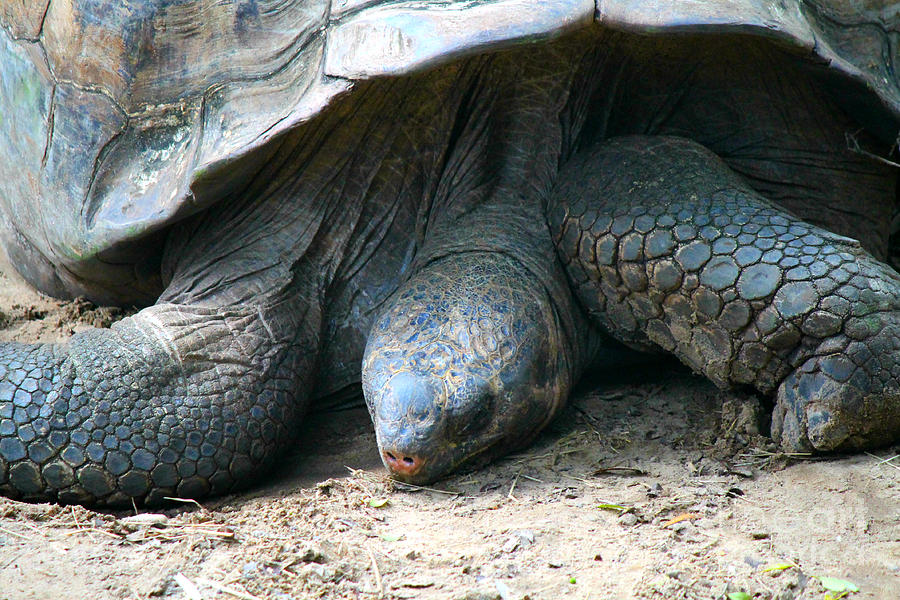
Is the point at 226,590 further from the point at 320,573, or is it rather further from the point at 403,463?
the point at 403,463

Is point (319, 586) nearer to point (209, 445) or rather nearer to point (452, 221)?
point (209, 445)

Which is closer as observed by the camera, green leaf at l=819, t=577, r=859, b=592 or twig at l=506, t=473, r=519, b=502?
green leaf at l=819, t=577, r=859, b=592

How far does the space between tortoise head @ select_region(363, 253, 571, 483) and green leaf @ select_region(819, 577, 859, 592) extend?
0.99m

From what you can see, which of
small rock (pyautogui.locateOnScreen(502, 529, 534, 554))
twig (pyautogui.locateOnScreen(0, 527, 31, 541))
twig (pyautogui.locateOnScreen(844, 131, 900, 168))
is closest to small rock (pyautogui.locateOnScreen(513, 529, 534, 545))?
small rock (pyautogui.locateOnScreen(502, 529, 534, 554))

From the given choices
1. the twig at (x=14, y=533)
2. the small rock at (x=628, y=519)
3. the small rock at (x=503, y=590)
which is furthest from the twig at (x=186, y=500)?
the small rock at (x=628, y=519)

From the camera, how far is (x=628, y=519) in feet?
7.66

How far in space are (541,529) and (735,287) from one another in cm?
92

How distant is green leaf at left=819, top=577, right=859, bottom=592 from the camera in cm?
196

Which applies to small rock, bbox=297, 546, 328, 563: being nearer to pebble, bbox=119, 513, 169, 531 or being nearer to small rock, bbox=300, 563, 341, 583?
small rock, bbox=300, 563, 341, 583

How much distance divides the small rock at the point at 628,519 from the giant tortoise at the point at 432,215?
50 centimetres

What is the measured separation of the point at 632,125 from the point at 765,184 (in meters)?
0.53

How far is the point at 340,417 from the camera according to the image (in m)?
3.31

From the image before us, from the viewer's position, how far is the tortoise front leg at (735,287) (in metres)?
2.51

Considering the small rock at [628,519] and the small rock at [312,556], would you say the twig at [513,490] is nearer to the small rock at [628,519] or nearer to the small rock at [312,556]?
the small rock at [628,519]
